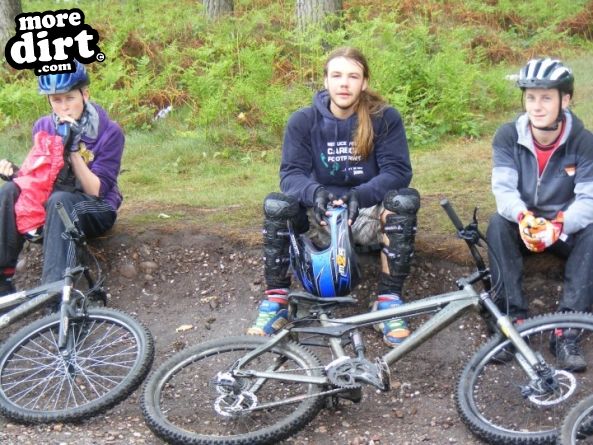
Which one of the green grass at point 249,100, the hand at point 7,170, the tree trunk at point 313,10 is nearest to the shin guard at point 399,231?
the green grass at point 249,100

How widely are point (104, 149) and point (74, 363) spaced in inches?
66.1

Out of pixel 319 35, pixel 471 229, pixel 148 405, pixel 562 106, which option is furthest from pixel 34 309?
pixel 319 35

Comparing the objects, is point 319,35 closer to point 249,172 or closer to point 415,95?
point 415,95

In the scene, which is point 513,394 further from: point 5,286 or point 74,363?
point 5,286

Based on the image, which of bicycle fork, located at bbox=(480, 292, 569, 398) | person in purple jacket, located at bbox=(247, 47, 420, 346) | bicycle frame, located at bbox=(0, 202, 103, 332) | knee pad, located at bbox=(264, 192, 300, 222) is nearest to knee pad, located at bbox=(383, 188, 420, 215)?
person in purple jacket, located at bbox=(247, 47, 420, 346)

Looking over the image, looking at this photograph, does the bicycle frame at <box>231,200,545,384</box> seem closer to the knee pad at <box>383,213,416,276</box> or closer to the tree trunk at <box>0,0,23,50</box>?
the knee pad at <box>383,213,416,276</box>

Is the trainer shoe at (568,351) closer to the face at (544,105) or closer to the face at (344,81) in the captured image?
the face at (544,105)

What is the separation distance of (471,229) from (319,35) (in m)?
6.87

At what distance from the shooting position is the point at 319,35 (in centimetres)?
1068

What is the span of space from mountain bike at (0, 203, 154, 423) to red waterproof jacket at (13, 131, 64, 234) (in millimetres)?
421

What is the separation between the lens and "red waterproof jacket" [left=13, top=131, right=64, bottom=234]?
17.9 feet

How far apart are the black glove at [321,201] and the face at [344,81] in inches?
25.5

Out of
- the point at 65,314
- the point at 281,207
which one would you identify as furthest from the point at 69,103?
the point at 281,207

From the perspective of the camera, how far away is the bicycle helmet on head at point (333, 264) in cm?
474
